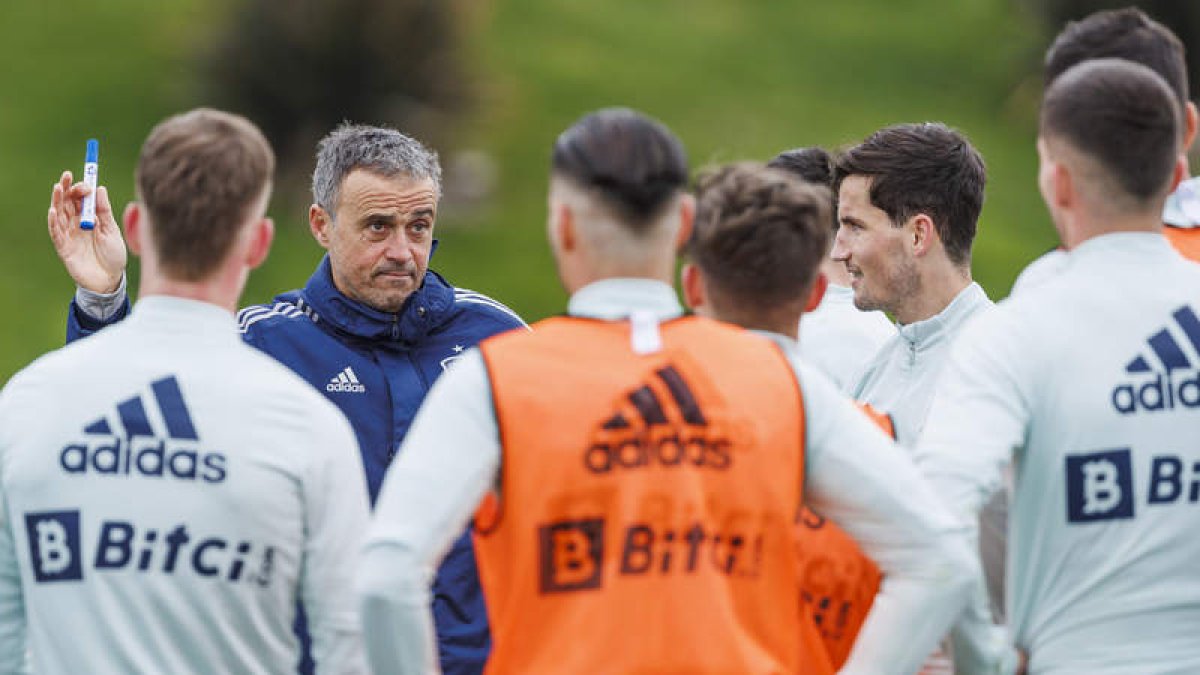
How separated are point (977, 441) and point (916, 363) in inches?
60.2

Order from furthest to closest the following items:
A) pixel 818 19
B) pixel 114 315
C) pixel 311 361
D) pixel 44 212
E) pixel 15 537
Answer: pixel 818 19 → pixel 44 212 → pixel 311 361 → pixel 114 315 → pixel 15 537

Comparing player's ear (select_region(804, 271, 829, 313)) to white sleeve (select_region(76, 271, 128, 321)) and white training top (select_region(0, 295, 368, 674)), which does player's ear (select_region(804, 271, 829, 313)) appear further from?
white sleeve (select_region(76, 271, 128, 321))

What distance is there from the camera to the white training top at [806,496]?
363 cm

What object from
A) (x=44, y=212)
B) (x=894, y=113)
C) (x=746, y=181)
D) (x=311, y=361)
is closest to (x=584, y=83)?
(x=894, y=113)

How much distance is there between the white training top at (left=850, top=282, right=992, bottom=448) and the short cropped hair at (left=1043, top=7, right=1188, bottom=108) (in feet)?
2.43

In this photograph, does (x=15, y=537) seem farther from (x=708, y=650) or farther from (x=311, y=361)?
(x=311, y=361)

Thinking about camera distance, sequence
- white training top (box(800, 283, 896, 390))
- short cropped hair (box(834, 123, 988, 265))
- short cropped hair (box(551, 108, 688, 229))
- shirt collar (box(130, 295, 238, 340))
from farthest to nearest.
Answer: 1. white training top (box(800, 283, 896, 390))
2. short cropped hair (box(834, 123, 988, 265))
3. shirt collar (box(130, 295, 238, 340))
4. short cropped hair (box(551, 108, 688, 229))

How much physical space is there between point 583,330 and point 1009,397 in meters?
0.98

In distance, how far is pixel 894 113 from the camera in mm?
21188

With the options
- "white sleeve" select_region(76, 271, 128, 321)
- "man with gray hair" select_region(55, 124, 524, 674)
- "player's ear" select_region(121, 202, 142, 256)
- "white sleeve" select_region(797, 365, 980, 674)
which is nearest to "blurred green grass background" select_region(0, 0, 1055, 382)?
"man with gray hair" select_region(55, 124, 524, 674)

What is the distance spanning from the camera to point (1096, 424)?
402 cm

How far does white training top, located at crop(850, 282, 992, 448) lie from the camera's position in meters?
5.38

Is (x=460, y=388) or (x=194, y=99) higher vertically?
(x=194, y=99)

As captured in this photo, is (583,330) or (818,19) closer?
(583,330)
